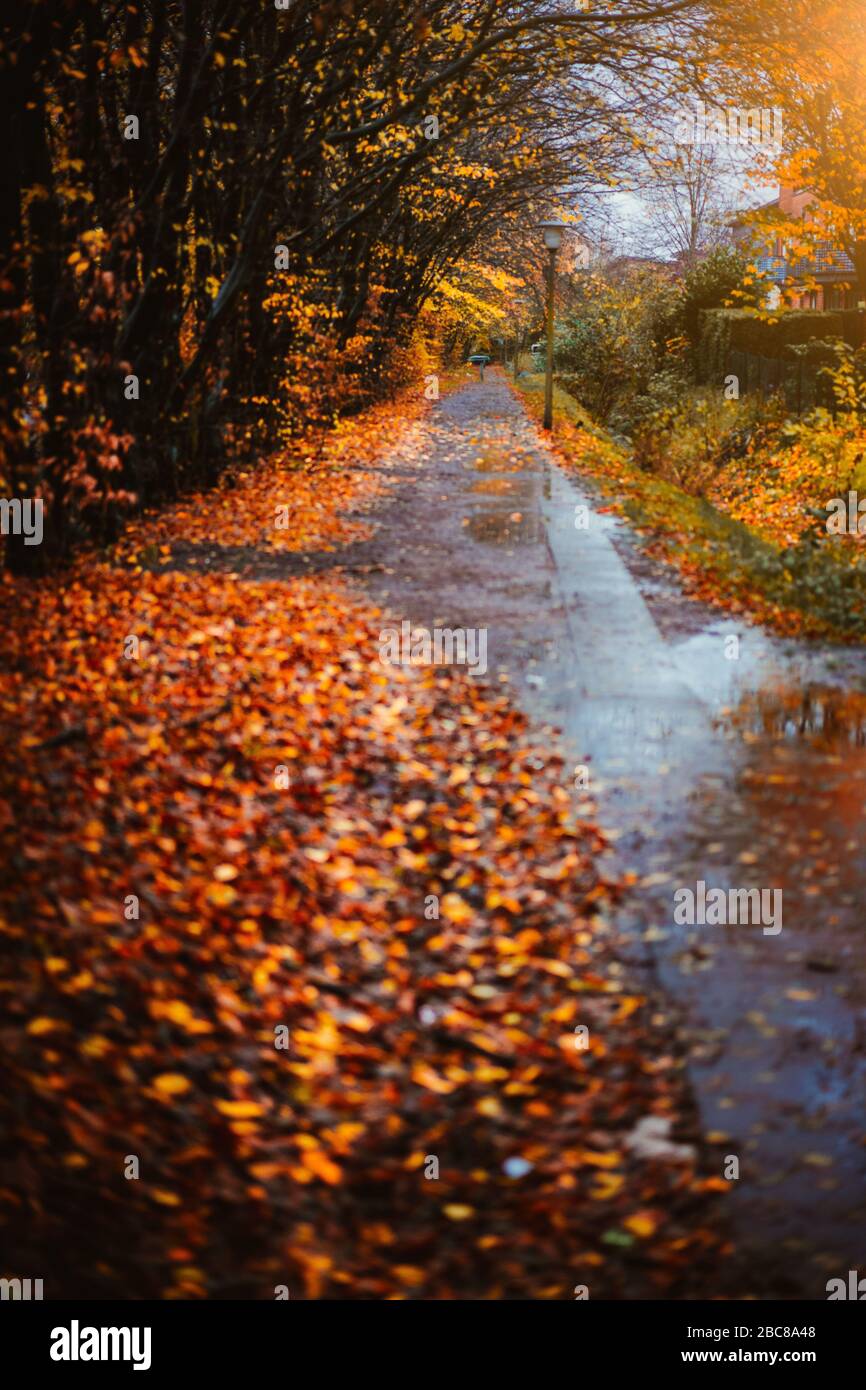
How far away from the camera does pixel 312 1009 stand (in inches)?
213

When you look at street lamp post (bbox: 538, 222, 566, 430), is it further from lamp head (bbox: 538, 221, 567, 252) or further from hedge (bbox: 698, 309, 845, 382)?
hedge (bbox: 698, 309, 845, 382)

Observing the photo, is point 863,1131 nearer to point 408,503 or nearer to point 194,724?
point 194,724

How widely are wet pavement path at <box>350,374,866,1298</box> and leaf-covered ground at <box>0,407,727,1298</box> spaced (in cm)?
21

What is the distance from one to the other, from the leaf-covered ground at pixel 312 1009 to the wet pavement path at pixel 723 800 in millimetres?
215

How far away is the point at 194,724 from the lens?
8.26 metres

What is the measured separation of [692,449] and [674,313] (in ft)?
66.3

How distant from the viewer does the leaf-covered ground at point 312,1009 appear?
416 centimetres

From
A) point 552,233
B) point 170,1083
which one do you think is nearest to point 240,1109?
point 170,1083

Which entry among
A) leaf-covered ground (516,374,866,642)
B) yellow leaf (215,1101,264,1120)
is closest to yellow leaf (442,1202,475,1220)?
yellow leaf (215,1101,264,1120)

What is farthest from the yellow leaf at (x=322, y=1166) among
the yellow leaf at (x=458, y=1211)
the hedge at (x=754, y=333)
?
the hedge at (x=754, y=333)

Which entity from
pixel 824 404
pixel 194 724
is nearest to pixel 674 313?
pixel 824 404

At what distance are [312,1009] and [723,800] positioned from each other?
3025 mm

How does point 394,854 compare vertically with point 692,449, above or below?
below

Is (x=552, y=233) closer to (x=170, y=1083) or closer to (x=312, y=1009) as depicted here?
(x=312, y=1009)
